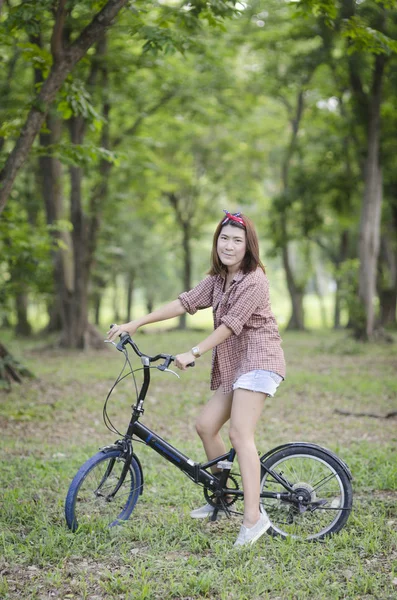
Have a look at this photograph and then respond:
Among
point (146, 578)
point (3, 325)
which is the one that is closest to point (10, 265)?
point (146, 578)

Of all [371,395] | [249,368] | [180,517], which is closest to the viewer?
[249,368]

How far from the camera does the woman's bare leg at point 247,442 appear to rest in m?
3.89

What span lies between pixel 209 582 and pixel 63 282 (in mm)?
11790

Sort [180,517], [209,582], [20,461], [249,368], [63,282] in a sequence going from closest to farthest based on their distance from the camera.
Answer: [209,582] → [249,368] → [180,517] → [20,461] → [63,282]

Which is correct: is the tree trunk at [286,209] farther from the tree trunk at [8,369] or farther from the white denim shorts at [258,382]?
the white denim shorts at [258,382]

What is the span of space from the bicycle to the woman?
0.57 feet

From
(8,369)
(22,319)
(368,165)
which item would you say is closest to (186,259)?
(22,319)

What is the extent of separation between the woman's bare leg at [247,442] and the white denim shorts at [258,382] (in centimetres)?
4

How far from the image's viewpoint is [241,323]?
12.6 ft

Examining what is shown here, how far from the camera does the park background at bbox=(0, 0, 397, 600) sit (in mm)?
3861

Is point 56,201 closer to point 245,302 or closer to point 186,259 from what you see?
point 245,302

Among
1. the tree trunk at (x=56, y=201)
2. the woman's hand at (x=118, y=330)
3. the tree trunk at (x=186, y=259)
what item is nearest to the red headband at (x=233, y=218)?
the woman's hand at (x=118, y=330)

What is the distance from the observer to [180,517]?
4516 millimetres

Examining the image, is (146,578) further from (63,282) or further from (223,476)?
(63,282)
